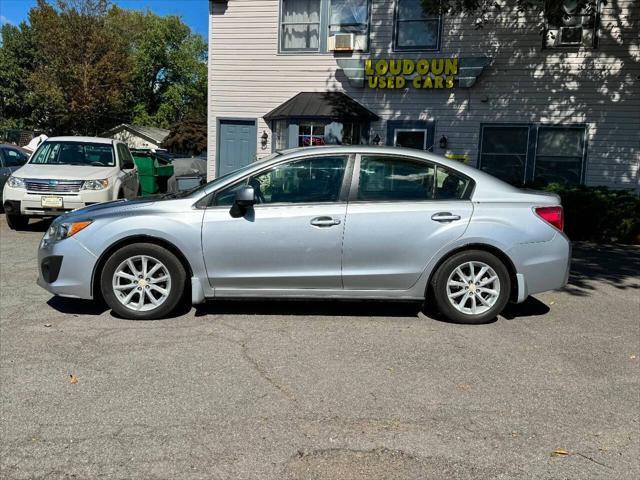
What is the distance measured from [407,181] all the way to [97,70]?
126ft

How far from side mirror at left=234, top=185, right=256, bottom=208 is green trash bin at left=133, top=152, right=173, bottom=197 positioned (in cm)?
1157

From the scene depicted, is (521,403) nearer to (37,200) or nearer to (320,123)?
(37,200)

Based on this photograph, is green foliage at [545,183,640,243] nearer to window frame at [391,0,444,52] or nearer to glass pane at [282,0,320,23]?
window frame at [391,0,444,52]

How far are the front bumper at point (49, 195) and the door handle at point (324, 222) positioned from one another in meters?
6.12

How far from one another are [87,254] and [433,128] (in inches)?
414

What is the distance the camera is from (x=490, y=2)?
13.1 meters

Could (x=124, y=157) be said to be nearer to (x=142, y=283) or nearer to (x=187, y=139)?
(x=142, y=283)

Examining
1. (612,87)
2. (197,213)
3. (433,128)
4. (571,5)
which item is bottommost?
(197,213)

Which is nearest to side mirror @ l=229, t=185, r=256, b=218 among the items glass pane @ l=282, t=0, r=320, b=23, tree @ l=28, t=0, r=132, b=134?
glass pane @ l=282, t=0, r=320, b=23

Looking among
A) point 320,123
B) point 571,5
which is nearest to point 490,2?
point 571,5

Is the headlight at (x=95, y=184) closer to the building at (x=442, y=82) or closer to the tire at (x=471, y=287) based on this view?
the building at (x=442, y=82)

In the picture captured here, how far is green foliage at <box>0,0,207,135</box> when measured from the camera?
125 feet

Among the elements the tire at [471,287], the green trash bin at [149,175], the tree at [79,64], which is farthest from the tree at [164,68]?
the tire at [471,287]

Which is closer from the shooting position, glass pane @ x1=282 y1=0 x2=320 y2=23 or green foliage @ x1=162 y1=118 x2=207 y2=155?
glass pane @ x1=282 y1=0 x2=320 y2=23
